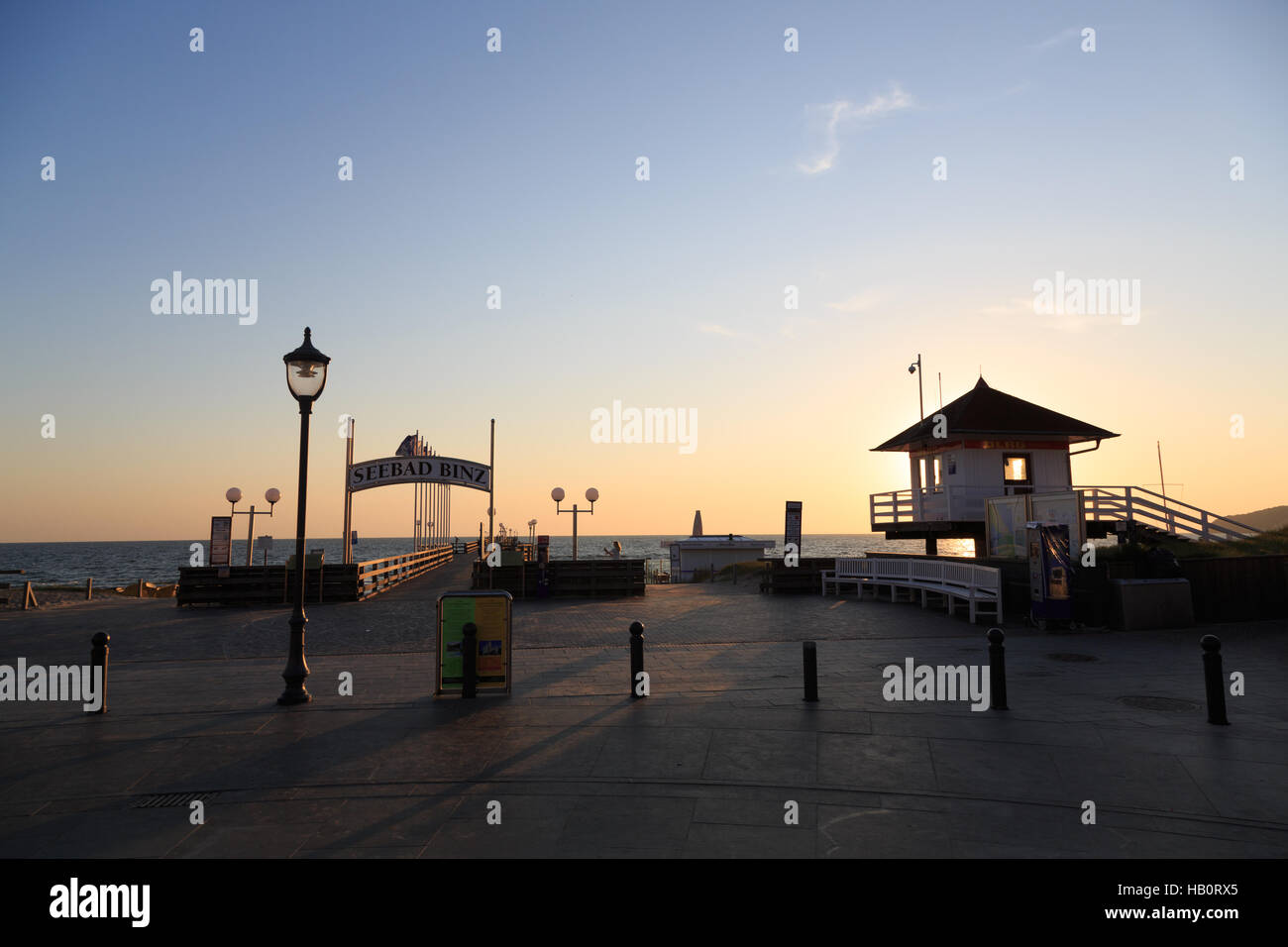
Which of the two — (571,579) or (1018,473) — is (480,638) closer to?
(571,579)

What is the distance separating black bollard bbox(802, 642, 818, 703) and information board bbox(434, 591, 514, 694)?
13.4 feet

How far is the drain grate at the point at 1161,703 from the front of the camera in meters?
9.34

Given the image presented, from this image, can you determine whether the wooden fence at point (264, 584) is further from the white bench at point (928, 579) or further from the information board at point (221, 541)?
the white bench at point (928, 579)

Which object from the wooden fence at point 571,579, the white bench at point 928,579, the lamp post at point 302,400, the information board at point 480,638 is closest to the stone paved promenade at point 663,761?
the information board at point 480,638

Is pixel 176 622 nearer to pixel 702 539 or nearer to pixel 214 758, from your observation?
pixel 214 758

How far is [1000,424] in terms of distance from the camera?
2897cm

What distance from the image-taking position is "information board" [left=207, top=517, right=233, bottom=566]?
2308 centimetres

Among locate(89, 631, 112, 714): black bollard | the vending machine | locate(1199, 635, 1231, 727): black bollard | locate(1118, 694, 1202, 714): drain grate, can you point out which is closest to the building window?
the vending machine

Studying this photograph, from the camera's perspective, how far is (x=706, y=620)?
61.9 ft

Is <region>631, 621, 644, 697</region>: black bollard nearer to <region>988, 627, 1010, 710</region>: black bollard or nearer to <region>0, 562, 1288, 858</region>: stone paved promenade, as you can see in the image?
<region>0, 562, 1288, 858</region>: stone paved promenade

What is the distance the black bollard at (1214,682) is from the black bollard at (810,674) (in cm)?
437

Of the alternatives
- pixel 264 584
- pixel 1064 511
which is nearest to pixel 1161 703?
pixel 1064 511

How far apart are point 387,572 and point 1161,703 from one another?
24490mm
